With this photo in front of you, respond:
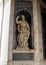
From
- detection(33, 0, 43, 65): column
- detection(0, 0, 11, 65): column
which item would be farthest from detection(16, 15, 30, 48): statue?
detection(0, 0, 11, 65): column

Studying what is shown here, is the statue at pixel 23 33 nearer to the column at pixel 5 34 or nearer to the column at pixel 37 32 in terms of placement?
the column at pixel 37 32

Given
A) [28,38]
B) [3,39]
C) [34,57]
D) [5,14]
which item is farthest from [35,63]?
[5,14]

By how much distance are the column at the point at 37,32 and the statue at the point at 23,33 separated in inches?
11.3

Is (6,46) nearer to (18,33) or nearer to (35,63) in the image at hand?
(18,33)

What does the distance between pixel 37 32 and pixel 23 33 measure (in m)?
0.49

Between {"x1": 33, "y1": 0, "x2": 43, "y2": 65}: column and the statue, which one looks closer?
{"x1": 33, "y1": 0, "x2": 43, "y2": 65}: column

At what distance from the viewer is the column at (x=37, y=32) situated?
5.15 m

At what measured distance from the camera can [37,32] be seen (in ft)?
17.5

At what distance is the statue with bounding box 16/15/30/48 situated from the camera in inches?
208

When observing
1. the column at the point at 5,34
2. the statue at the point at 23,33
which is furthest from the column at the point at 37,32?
the column at the point at 5,34

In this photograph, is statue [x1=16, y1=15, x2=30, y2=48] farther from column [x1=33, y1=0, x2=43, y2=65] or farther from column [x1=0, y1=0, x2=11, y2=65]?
column [x1=0, y1=0, x2=11, y2=65]

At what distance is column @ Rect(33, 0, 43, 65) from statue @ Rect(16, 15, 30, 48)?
11.3 inches

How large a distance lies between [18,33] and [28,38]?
399 mm

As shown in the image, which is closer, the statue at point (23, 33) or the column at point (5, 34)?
the column at point (5, 34)
